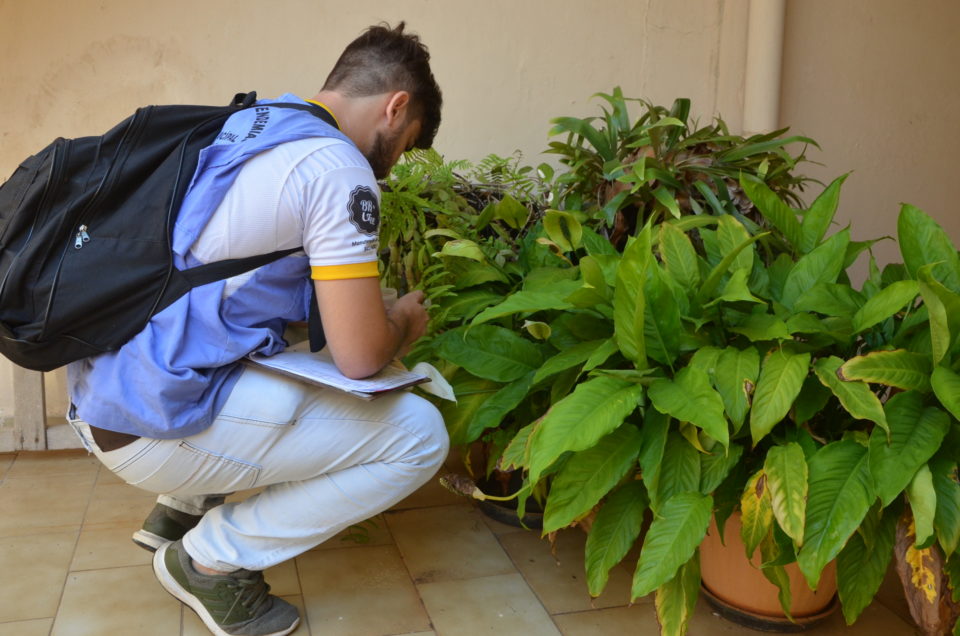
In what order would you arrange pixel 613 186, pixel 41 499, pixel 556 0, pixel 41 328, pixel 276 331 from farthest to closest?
pixel 556 0 → pixel 41 499 → pixel 613 186 → pixel 276 331 → pixel 41 328

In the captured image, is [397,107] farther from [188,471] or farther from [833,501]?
[833,501]

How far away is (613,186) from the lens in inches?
101

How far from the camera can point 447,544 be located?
257 cm

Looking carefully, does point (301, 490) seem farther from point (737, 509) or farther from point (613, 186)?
point (613, 186)

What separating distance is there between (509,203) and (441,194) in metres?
0.28

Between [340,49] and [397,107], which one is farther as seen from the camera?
[340,49]

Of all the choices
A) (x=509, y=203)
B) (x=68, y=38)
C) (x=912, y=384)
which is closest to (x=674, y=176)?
(x=509, y=203)

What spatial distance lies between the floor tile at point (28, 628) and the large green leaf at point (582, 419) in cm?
124

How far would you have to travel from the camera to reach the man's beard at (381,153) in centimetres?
204

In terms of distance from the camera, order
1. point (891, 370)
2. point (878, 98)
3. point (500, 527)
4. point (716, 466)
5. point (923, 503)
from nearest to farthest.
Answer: point (923, 503), point (891, 370), point (716, 466), point (500, 527), point (878, 98)

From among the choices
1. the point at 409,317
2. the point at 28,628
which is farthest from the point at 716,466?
the point at 28,628

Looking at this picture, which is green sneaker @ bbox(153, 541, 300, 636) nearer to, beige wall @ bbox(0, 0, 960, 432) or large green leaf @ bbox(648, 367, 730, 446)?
large green leaf @ bbox(648, 367, 730, 446)

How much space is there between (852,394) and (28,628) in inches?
75.2

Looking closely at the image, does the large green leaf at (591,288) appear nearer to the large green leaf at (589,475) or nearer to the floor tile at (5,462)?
the large green leaf at (589,475)
